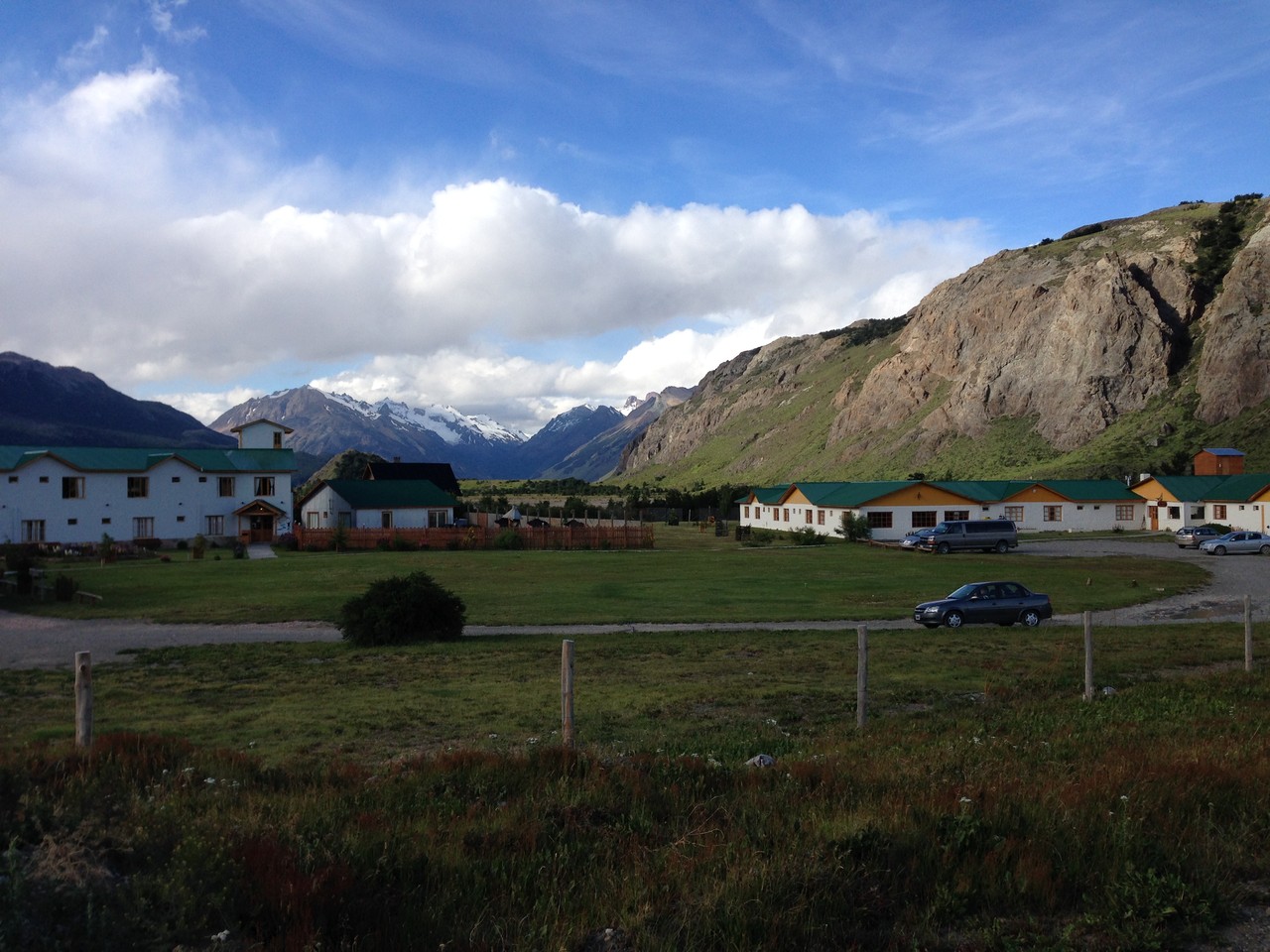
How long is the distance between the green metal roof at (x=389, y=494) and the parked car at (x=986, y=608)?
5816cm

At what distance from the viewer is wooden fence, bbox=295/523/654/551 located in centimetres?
6303

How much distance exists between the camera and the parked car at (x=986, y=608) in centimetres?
2589

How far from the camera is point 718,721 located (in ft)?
43.5

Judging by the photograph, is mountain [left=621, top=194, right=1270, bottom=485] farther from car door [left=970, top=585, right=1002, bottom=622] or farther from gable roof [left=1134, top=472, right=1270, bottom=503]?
car door [left=970, top=585, right=1002, bottom=622]

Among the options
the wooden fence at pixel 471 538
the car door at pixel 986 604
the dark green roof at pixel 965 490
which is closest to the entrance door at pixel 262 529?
the wooden fence at pixel 471 538

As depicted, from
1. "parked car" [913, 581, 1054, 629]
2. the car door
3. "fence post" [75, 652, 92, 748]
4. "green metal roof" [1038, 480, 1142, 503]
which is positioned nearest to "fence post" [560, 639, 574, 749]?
"fence post" [75, 652, 92, 748]

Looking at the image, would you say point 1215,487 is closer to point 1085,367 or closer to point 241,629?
point 1085,367

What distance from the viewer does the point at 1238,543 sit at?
185ft

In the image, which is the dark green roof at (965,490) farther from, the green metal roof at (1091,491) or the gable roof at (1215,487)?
the gable roof at (1215,487)

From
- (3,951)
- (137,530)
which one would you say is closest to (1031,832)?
(3,951)

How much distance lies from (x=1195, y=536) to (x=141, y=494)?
8163 cm

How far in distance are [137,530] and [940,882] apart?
71835 millimetres

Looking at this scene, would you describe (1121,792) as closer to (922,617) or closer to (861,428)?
(922,617)

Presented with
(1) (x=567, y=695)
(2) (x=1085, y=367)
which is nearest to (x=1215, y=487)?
(2) (x=1085, y=367)
